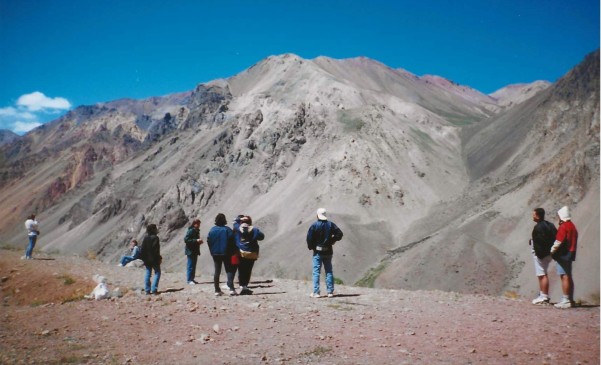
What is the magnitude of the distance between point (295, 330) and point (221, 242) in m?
3.97

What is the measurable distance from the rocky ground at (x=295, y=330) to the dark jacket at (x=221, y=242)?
1106mm

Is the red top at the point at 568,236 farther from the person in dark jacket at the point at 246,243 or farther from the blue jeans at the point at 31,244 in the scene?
the blue jeans at the point at 31,244

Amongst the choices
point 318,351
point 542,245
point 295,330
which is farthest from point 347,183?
point 318,351

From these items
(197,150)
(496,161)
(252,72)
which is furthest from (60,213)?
(496,161)

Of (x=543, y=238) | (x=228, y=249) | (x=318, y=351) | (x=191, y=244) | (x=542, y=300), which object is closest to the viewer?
(x=318, y=351)

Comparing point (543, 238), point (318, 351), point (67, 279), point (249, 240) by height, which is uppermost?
point (543, 238)

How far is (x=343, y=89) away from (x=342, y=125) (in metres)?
12.7

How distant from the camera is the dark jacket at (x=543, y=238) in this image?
33.5 feet

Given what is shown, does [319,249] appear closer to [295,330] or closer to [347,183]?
[295,330]

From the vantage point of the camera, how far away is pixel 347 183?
2226 inches

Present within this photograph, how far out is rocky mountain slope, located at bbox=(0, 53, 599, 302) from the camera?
39656 millimetres

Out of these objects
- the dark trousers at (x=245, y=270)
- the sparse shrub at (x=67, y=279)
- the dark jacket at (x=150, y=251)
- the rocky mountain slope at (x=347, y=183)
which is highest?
the rocky mountain slope at (x=347, y=183)

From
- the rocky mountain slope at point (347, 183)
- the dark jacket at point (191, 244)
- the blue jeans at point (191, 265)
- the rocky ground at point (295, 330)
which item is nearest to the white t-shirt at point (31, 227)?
the blue jeans at point (191, 265)

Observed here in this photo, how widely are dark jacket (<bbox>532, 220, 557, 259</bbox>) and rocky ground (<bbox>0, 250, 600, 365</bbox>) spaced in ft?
4.04
